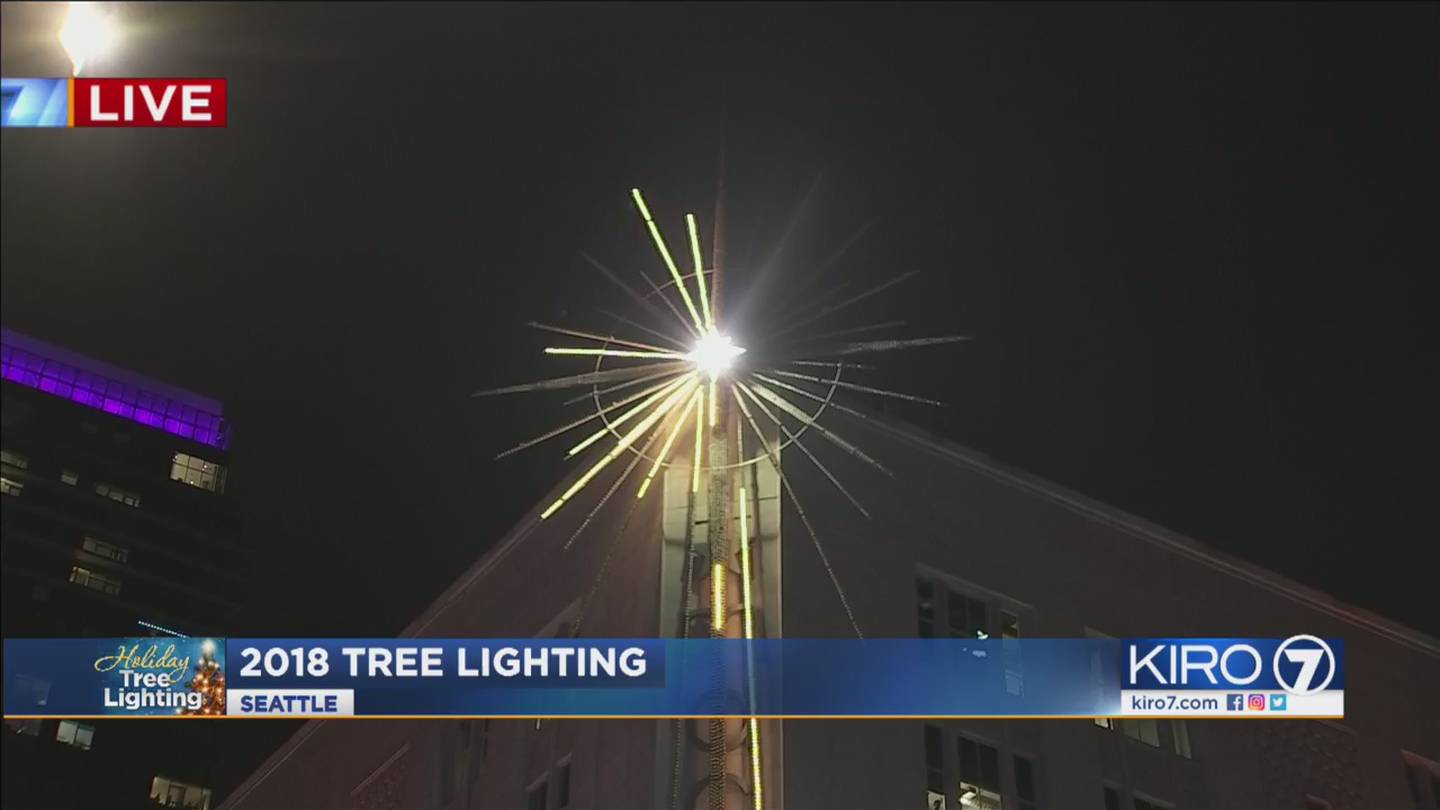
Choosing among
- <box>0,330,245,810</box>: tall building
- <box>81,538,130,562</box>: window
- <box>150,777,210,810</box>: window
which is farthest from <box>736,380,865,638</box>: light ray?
<box>81,538,130,562</box>: window

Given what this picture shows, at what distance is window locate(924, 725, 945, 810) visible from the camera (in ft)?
121

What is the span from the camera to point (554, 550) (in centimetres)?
4581

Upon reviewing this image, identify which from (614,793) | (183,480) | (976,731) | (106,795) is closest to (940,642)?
(976,731)

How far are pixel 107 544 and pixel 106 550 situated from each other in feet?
1.53

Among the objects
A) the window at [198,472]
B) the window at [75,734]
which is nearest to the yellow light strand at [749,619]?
the window at [75,734]

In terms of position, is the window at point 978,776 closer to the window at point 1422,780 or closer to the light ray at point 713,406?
the light ray at point 713,406

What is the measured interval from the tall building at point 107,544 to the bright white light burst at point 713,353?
301 ft

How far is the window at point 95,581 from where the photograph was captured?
404 ft

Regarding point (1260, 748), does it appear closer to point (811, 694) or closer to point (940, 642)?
point (940, 642)

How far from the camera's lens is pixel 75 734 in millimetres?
118062

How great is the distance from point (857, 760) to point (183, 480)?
348 ft

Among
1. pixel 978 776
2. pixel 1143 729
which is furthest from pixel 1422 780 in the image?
pixel 978 776

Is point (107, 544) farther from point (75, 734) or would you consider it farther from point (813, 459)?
point (813, 459)

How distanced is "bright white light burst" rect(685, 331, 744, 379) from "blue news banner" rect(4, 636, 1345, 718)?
21.1ft
